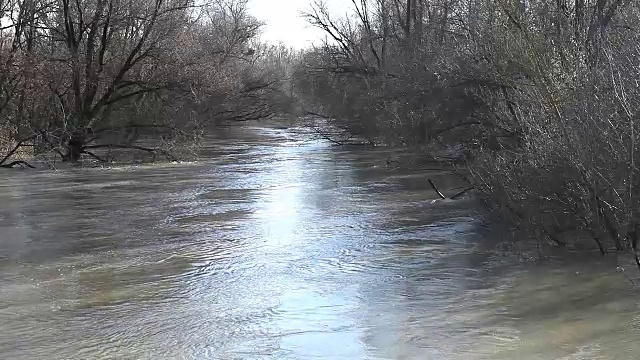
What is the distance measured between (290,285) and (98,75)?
2021 cm

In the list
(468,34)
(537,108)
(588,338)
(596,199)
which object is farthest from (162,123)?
(588,338)

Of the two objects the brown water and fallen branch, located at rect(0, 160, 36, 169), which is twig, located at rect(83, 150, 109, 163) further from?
the brown water

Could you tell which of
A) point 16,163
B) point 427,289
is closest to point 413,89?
point 16,163

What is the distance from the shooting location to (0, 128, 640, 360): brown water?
7.54 meters

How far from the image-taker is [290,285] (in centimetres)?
979

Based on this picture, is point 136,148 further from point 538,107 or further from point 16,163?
point 538,107

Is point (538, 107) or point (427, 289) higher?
point (538, 107)

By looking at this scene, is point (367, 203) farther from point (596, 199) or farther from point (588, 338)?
point (588, 338)

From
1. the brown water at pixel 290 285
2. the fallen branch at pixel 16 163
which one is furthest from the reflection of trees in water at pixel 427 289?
the fallen branch at pixel 16 163

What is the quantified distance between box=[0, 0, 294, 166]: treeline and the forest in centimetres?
7

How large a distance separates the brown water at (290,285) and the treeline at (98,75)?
1049 centimetres

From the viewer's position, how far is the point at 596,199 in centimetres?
985

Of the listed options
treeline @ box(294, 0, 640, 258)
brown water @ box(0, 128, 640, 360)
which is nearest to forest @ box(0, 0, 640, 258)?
treeline @ box(294, 0, 640, 258)

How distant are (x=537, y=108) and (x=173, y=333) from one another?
22.7 feet
